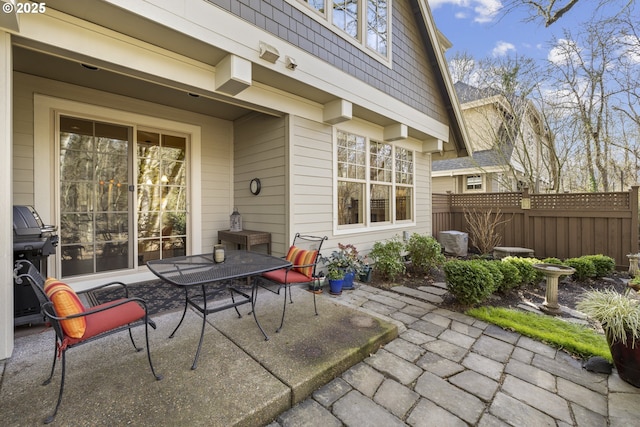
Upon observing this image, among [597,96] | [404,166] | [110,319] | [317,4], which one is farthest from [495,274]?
[597,96]

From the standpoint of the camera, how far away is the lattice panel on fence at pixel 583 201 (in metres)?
5.26

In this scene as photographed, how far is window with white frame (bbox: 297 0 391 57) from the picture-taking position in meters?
3.83

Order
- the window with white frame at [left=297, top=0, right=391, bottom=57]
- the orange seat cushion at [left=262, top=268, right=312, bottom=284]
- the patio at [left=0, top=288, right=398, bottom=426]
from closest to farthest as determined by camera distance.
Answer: the patio at [left=0, top=288, right=398, bottom=426] → the orange seat cushion at [left=262, top=268, right=312, bottom=284] → the window with white frame at [left=297, top=0, right=391, bottom=57]

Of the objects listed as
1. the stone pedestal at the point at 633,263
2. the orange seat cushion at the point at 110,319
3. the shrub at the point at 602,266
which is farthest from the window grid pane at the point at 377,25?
the stone pedestal at the point at 633,263

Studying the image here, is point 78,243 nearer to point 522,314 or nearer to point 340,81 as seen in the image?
point 340,81

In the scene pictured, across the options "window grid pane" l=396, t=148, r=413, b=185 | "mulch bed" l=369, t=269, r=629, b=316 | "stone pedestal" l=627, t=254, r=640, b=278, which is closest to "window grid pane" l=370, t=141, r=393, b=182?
"window grid pane" l=396, t=148, r=413, b=185

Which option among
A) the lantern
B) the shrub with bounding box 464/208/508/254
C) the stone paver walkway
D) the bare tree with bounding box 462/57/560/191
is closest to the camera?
the stone paver walkway

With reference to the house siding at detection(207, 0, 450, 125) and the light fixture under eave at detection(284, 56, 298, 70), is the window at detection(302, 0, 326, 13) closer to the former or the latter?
the house siding at detection(207, 0, 450, 125)

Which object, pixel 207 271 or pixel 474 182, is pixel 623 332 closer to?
pixel 207 271

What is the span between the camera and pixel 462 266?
328 cm

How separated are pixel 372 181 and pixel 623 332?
377cm

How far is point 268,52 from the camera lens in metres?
2.95

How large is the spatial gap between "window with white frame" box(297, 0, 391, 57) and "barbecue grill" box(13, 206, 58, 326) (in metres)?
3.85

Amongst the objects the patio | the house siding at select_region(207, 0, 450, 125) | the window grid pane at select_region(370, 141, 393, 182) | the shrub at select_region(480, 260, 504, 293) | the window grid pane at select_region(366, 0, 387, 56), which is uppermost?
the window grid pane at select_region(366, 0, 387, 56)
